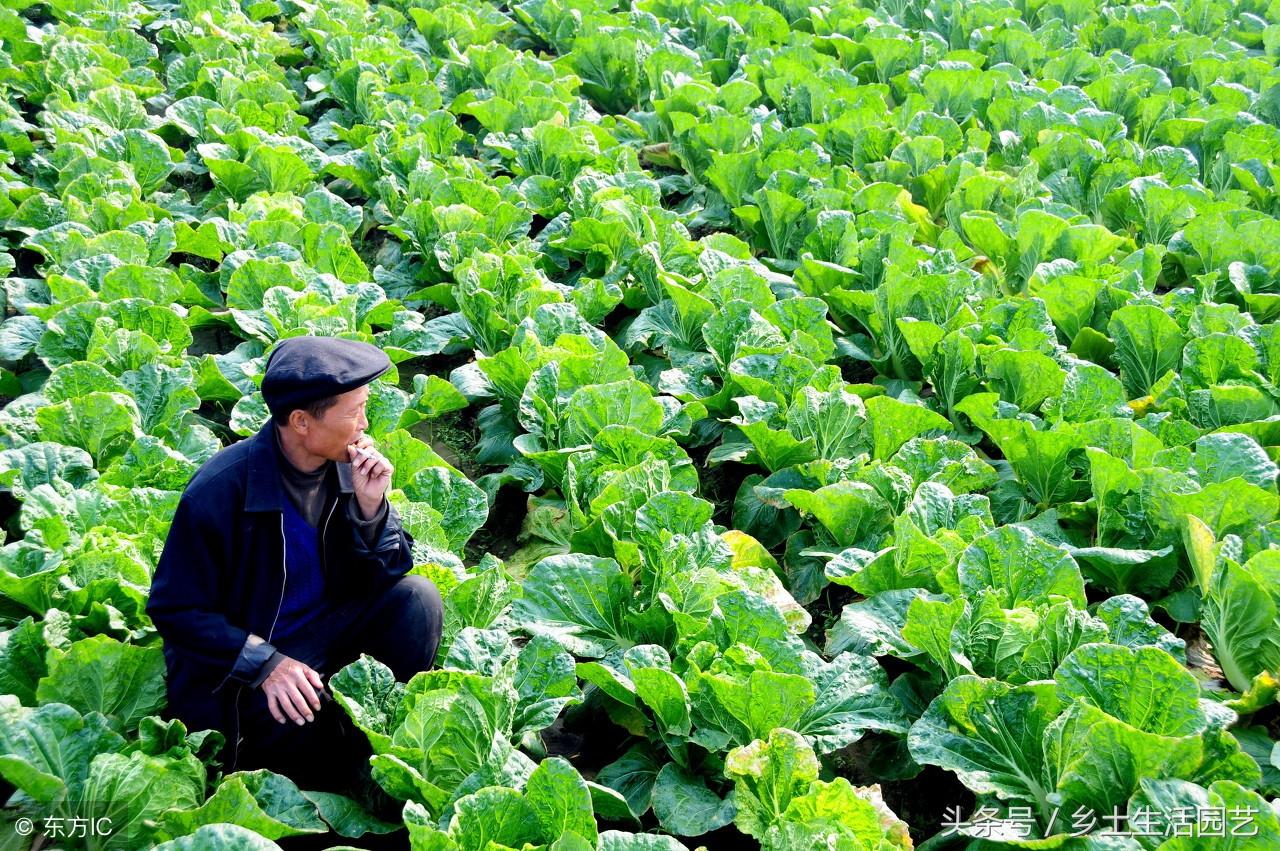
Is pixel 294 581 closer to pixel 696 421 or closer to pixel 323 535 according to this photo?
pixel 323 535

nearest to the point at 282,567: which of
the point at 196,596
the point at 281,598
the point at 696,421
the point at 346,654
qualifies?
the point at 281,598

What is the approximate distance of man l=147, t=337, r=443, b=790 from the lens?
296cm

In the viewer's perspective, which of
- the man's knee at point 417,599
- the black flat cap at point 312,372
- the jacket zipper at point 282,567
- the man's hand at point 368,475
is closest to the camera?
the black flat cap at point 312,372

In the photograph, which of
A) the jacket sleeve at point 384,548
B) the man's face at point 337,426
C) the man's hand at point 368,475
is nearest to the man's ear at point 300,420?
the man's face at point 337,426

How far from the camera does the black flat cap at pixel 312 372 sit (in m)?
2.92

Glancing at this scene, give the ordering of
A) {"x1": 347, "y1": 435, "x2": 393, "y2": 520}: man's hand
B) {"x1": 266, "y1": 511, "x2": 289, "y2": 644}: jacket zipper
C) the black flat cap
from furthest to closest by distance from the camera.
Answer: {"x1": 347, "y1": 435, "x2": 393, "y2": 520}: man's hand → {"x1": 266, "y1": 511, "x2": 289, "y2": 644}: jacket zipper → the black flat cap

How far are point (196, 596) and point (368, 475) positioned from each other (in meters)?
0.51

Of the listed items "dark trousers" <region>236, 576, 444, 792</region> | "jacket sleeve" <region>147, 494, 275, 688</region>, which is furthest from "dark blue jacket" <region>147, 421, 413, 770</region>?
"dark trousers" <region>236, 576, 444, 792</region>

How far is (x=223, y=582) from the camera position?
3031mm

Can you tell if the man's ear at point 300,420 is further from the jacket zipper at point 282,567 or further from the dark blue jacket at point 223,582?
the jacket zipper at point 282,567

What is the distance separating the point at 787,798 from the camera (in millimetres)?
2957

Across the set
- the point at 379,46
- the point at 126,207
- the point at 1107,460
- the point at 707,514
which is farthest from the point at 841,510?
the point at 379,46

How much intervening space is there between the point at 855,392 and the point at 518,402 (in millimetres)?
1304

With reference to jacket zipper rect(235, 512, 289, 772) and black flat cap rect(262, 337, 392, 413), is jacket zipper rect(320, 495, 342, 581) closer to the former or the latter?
jacket zipper rect(235, 512, 289, 772)
